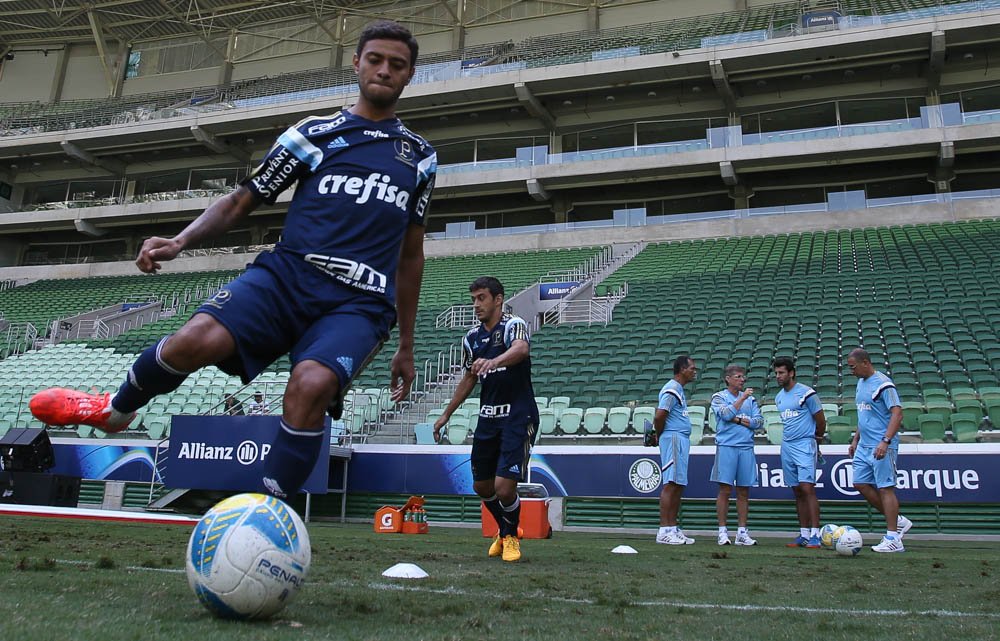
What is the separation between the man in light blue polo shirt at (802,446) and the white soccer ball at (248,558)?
21.3ft

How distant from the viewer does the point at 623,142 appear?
2942 cm

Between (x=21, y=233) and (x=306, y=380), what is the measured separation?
39574 mm

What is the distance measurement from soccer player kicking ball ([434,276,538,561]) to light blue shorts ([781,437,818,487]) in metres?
3.63

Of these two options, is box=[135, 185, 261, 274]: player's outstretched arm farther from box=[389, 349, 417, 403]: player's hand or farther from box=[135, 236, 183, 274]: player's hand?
box=[389, 349, 417, 403]: player's hand

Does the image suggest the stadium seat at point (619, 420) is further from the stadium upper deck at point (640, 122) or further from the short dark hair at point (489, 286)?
the stadium upper deck at point (640, 122)

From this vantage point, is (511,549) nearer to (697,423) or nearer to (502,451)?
(502,451)

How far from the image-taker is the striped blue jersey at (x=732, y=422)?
26.9 feet

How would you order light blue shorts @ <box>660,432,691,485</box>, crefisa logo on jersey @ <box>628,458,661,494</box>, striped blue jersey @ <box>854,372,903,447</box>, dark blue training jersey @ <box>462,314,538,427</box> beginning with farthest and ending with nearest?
1. crefisa logo on jersey @ <box>628,458,661,494</box>
2. light blue shorts @ <box>660,432,691,485</box>
3. striped blue jersey @ <box>854,372,903,447</box>
4. dark blue training jersey @ <box>462,314,538,427</box>

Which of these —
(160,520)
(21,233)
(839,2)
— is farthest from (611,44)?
(21,233)

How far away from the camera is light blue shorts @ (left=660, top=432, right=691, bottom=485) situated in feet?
25.0

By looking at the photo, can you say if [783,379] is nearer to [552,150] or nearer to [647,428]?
[647,428]

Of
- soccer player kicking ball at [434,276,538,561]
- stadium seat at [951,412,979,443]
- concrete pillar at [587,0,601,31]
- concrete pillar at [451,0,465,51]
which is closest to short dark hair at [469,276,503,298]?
soccer player kicking ball at [434,276,538,561]

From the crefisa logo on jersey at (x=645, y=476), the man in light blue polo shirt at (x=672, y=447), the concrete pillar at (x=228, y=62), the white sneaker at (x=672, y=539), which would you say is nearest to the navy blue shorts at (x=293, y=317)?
the man in light blue polo shirt at (x=672, y=447)

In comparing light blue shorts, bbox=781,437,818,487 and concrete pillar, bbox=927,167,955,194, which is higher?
concrete pillar, bbox=927,167,955,194
